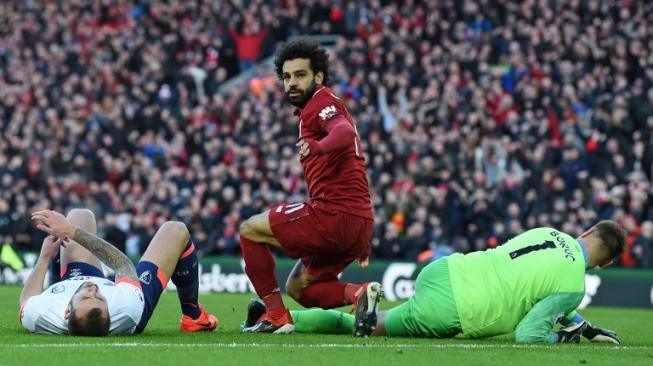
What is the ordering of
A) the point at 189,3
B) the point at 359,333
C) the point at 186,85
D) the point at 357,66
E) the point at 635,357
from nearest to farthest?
1. the point at 635,357
2. the point at 359,333
3. the point at 357,66
4. the point at 186,85
5. the point at 189,3

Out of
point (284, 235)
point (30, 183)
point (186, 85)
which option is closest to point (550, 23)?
point (186, 85)

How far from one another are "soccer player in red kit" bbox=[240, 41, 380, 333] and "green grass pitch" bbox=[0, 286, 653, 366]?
0.42 meters

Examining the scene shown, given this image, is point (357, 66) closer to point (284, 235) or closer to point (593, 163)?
point (593, 163)

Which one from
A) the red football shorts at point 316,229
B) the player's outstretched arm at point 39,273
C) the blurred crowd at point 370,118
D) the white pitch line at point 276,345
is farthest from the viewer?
the blurred crowd at point 370,118

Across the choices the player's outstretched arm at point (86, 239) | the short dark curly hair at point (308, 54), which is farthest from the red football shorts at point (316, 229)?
the player's outstretched arm at point (86, 239)

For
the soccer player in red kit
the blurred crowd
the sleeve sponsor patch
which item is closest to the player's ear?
the soccer player in red kit

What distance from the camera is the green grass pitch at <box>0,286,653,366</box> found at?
834cm

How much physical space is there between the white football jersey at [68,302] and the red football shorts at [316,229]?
1.28 m

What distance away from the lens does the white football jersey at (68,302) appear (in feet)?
31.3

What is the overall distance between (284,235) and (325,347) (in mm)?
1302

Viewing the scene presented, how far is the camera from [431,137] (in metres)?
25.4

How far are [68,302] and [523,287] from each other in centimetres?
329

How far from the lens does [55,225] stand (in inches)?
379

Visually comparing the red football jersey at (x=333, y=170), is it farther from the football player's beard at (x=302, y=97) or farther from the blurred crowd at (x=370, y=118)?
the blurred crowd at (x=370, y=118)
